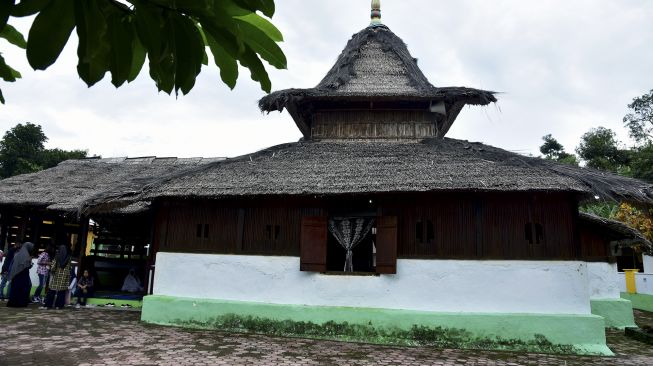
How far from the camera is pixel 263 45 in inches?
53.9

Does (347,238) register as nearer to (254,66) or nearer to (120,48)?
(254,66)

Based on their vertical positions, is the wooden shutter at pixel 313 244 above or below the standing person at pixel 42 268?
above

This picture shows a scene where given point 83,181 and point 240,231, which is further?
point 83,181

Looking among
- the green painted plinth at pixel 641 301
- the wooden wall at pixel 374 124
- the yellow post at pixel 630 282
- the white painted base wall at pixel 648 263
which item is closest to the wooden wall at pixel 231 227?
the wooden wall at pixel 374 124

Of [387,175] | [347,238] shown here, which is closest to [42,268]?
[347,238]

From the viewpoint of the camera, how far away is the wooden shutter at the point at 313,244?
8.37 m

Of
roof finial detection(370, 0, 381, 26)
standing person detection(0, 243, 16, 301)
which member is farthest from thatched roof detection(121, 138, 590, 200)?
roof finial detection(370, 0, 381, 26)

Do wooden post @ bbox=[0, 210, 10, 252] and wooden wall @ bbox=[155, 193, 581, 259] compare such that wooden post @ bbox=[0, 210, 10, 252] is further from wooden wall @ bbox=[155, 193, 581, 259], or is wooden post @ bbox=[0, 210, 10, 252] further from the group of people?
wooden wall @ bbox=[155, 193, 581, 259]

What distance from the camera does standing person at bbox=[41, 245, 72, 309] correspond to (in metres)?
9.85

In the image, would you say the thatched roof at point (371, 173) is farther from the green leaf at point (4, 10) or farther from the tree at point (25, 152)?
the tree at point (25, 152)

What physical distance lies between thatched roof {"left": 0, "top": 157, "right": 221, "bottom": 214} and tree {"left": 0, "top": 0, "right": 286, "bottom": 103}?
28.4 ft

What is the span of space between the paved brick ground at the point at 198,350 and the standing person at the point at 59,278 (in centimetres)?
148

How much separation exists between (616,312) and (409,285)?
5944 millimetres

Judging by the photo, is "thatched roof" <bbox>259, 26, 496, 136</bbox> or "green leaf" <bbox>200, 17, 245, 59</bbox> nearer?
"green leaf" <bbox>200, 17, 245, 59</bbox>
